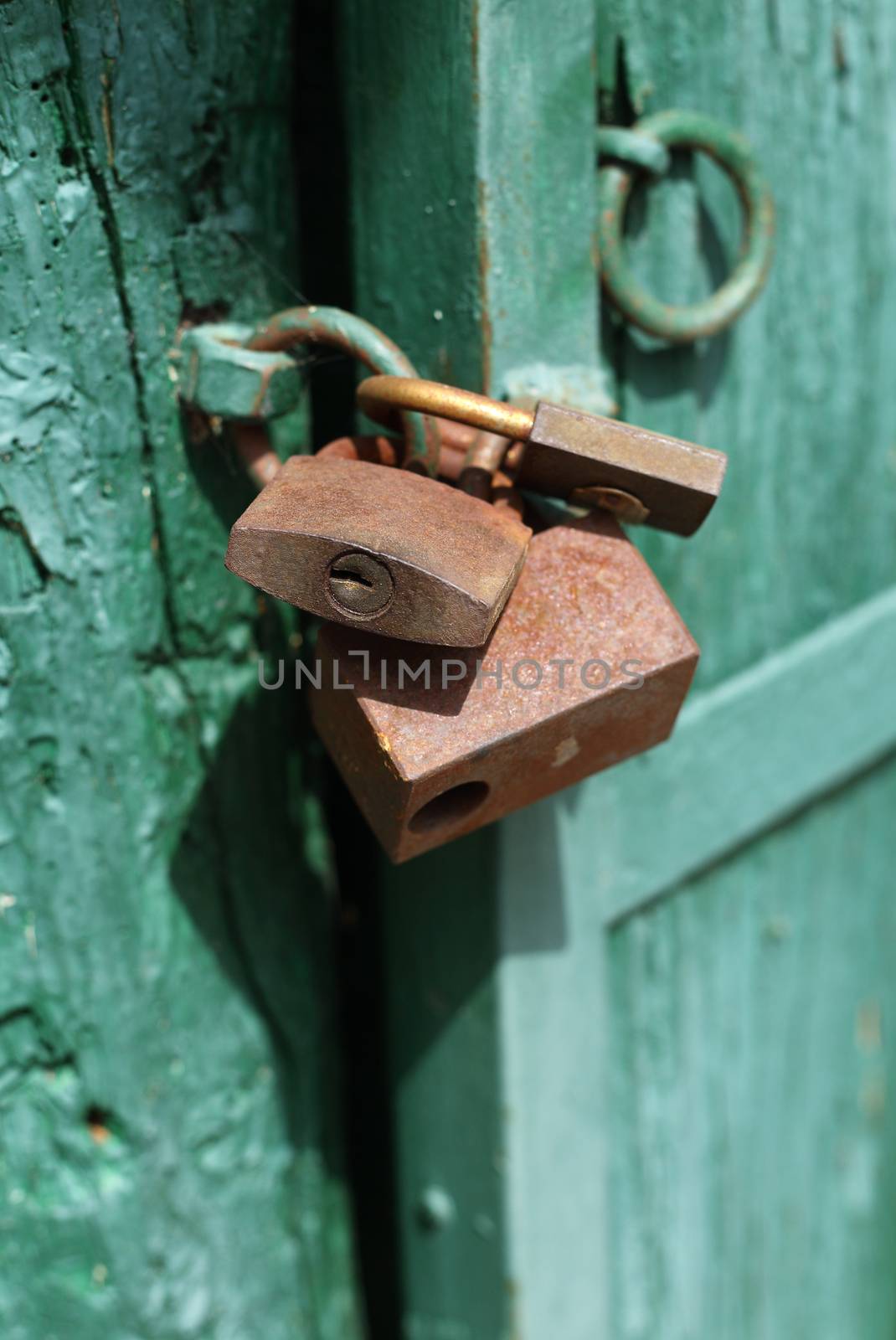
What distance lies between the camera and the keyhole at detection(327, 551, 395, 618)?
558 mm

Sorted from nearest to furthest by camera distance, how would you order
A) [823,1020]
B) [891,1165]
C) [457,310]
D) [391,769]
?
[391,769] < [457,310] < [823,1020] < [891,1165]

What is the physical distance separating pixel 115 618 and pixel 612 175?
0.43 meters

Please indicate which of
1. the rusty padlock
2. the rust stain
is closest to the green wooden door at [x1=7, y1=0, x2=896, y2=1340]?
the rust stain

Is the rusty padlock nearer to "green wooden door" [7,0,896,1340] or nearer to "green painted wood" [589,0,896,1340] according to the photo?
"green wooden door" [7,0,896,1340]

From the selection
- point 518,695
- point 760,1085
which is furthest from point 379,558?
point 760,1085

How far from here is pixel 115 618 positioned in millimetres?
740

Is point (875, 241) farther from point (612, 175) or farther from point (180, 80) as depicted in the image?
point (180, 80)

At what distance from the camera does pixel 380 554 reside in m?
0.55

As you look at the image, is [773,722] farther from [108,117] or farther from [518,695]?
[108,117]

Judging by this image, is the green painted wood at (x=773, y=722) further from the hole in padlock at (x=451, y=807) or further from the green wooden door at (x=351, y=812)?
the hole in padlock at (x=451, y=807)

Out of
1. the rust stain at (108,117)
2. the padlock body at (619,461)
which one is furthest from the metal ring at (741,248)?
the rust stain at (108,117)

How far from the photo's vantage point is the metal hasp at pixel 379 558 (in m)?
0.56

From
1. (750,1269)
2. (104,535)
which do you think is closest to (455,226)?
(104,535)

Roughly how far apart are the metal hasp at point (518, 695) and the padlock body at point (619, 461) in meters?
0.03
